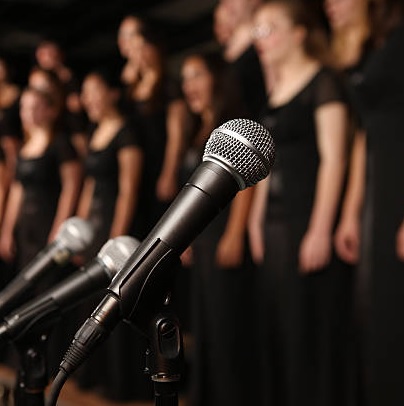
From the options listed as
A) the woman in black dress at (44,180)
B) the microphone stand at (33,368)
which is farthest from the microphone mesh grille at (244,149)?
the woman in black dress at (44,180)

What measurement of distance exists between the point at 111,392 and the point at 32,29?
2.79 meters

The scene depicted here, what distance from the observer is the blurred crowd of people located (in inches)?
77.5

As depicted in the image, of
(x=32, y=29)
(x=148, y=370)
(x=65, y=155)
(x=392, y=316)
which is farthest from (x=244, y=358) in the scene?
(x=32, y=29)

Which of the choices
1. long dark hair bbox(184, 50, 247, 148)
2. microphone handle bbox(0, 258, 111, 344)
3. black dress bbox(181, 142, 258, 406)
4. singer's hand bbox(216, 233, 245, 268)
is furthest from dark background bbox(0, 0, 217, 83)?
microphone handle bbox(0, 258, 111, 344)

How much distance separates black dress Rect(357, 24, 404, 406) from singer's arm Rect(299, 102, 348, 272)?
0.12 m

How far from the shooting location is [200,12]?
4301 millimetres

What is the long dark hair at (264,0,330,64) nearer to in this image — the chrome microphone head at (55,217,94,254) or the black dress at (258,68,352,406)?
the black dress at (258,68,352,406)

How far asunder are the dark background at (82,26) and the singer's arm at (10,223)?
4.13ft

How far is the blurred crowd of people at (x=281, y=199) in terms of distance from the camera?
6.46 feet

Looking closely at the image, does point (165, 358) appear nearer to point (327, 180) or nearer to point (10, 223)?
point (327, 180)

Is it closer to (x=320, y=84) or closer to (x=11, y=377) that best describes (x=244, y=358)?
(x=320, y=84)

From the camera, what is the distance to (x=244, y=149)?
815 mm

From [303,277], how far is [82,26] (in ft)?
10.4

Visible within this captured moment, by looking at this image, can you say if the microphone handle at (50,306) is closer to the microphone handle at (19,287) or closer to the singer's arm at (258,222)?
the microphone handle at (19,287)
